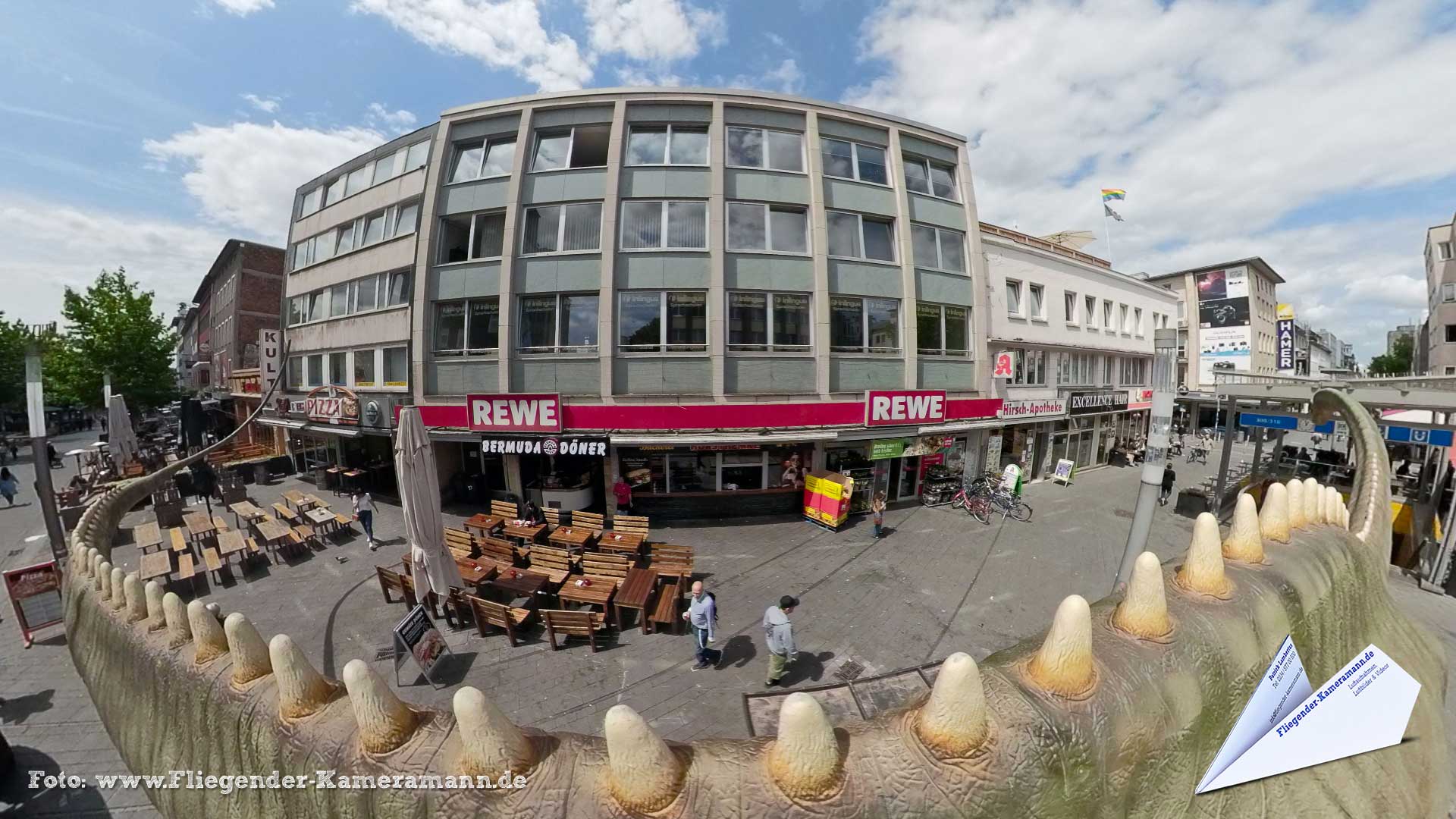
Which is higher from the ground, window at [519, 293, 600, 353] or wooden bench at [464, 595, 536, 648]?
window at [519, 293, 600, 353]

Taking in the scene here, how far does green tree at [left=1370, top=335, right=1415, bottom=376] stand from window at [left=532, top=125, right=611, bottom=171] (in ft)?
321

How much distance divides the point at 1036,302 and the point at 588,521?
772 inches

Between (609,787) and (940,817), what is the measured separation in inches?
44.3

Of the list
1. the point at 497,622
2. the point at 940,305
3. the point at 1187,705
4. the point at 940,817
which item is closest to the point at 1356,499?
the point at 1187,705

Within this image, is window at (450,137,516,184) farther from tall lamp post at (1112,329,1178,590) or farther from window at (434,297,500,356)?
tall lamp post at (1112,329,1178,590)

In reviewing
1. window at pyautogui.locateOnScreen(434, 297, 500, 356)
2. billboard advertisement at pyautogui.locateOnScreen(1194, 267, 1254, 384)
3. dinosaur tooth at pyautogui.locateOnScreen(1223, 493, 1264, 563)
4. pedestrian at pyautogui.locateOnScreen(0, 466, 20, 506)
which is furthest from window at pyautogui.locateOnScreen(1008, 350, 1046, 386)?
billboard advertisement at pyautogui.locateOnScreen(1194, 267, 1254, 384)

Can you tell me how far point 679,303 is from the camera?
1400cm

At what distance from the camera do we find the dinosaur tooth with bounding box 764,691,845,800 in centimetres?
154

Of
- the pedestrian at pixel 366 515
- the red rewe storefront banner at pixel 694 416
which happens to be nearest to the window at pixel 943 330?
the red rewe storefront banner at pixel 694 416

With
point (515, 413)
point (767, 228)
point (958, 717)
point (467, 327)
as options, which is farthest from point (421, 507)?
point (767, 228)

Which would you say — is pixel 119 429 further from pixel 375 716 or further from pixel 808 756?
pixel 808 756

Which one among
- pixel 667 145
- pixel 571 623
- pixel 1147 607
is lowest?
pixel 571 623

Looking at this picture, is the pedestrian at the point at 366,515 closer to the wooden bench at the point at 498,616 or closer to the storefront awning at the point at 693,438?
the wooden bench at the point at 498,616

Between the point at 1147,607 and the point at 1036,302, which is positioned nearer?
the point at 1147,607
